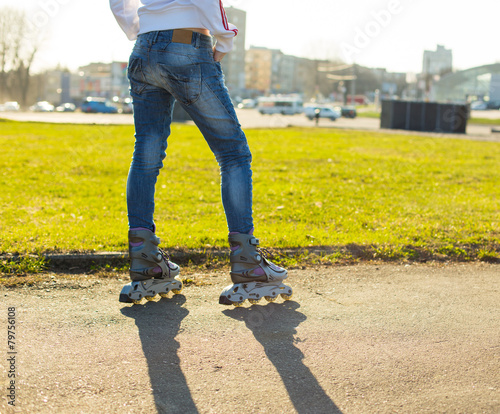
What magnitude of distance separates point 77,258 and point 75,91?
374 feet

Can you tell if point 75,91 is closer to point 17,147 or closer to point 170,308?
point 17,147

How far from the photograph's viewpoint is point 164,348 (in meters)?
2.22

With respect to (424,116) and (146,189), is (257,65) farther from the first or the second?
(146,189)

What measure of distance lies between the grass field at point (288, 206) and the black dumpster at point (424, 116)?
1747cm

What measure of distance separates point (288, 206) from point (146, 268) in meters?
2.87

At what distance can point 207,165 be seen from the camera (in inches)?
355

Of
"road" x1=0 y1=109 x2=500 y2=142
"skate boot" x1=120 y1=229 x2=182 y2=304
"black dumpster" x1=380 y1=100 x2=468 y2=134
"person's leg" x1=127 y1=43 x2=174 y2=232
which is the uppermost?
"black dumpster" x1=380 y1=100 x2=468 y2=134

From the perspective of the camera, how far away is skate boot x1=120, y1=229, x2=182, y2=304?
2.74 meters

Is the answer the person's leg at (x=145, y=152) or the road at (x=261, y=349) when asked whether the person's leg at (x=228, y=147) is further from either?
the road at (x=261, y=349)

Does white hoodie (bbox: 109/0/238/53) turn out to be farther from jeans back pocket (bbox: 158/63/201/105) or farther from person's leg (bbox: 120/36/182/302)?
person's leg (bbox: 120/36/182/302)

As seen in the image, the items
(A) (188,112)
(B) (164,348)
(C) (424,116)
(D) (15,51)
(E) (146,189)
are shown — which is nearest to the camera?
(B) (164,348)

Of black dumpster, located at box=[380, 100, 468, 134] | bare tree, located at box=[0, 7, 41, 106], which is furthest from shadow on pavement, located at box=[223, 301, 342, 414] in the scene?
bare tree, located at box=[0, 7, 41, 106]

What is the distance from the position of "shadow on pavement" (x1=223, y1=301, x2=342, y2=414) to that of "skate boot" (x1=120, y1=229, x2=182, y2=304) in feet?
1.33

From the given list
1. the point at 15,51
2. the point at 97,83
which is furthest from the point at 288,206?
the point at 97,83
